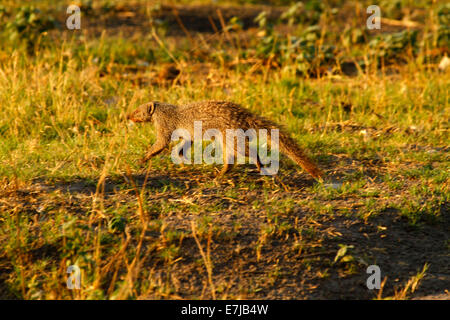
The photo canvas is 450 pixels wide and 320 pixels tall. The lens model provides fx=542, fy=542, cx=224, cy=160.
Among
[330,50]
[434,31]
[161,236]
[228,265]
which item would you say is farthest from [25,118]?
[434,31]

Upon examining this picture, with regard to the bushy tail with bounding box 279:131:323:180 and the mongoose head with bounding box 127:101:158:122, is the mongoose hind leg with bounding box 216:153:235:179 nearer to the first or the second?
the bushy tail with bounding box 279:131:323:180

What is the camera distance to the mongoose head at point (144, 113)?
436 centimetres

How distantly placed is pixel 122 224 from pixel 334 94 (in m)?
3.31

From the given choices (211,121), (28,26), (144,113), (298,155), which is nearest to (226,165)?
(211,121)

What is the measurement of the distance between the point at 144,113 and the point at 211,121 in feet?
2.22

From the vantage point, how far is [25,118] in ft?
16.1

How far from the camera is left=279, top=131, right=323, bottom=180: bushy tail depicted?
3.86 meters

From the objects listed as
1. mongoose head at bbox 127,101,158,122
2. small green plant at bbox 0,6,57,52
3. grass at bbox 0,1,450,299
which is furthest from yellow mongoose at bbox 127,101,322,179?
small green plant at bbox 0,6,57,52

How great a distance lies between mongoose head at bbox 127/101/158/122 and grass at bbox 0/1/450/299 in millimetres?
174

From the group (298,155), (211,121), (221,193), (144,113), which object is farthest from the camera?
(144,113)

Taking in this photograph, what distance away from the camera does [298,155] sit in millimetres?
3879

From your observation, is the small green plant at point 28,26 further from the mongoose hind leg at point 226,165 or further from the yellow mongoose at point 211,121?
the mongoose hind leg at point 226,165

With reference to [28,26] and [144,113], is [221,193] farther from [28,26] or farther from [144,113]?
[28,26]
